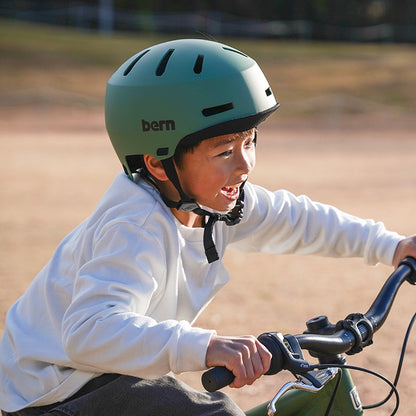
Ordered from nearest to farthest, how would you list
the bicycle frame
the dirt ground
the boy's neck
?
the bicycle frame, the boy's neck, the dirt ground

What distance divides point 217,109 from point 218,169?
203mm

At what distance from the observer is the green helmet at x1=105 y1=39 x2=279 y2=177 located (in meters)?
2.71

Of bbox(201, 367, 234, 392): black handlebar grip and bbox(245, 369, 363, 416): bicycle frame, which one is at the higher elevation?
bbox(201, 367, 234, 392): black handlebar grip

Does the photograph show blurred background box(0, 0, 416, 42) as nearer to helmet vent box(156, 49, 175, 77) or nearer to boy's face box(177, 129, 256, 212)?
helmet vent box(156, 49, 175, 77)

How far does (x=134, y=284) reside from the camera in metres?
2.42

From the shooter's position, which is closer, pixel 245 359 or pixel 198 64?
pixel 245 359

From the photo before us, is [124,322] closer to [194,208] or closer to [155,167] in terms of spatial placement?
[194,208]

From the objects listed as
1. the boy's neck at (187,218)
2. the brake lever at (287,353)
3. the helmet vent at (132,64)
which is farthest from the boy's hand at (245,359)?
the helmet vent at (132,64)

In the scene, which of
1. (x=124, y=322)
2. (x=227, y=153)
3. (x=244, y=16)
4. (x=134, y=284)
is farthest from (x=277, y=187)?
(x=244, y=16)

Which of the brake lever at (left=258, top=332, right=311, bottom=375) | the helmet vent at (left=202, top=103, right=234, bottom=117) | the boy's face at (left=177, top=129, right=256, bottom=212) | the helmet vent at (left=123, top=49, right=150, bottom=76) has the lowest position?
the brake lever at (left=258, top=332, right=311, bottom=375)

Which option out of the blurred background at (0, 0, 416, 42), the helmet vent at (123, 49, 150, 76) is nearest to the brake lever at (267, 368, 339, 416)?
the helmet vent at (123, 49, 150, 76)

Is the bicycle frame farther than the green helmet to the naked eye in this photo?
No

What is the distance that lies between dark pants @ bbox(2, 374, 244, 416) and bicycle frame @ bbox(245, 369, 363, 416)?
0.59 feet

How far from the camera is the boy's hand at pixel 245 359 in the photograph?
6.51 ft
